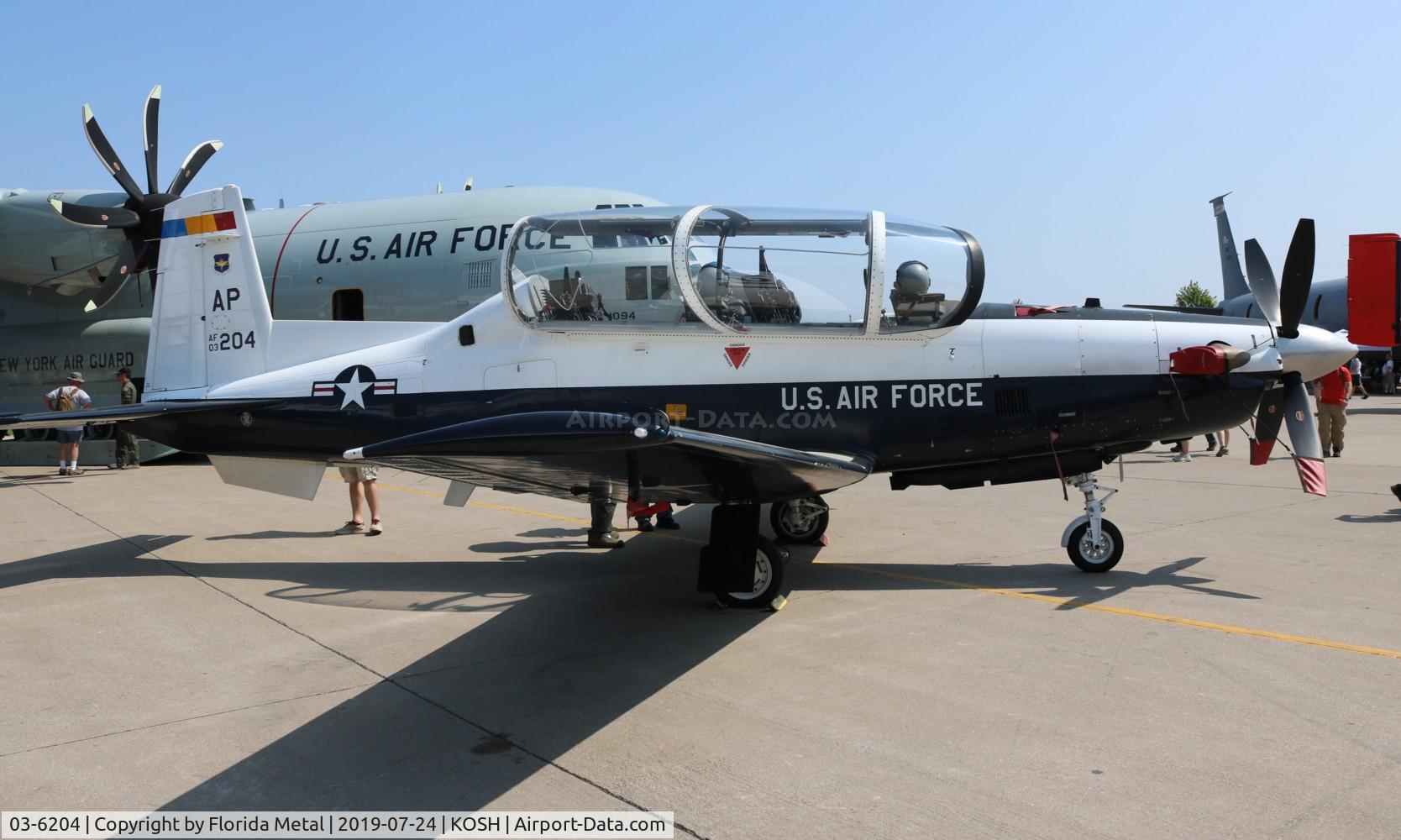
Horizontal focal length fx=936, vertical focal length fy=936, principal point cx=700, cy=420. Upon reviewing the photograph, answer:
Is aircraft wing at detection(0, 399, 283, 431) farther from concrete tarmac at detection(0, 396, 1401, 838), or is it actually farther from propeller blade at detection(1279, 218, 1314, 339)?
propeller blade at detection(1279, 218, 1314, 339)

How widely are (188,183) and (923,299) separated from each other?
60.4 ft

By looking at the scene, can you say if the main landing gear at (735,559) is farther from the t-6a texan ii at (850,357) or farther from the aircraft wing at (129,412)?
the aircraft wing at (129,412)

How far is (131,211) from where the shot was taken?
722 inches

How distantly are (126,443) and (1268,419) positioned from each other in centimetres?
1793

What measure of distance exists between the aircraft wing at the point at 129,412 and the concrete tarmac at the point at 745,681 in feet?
4.40

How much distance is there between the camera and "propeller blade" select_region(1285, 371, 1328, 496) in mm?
6938

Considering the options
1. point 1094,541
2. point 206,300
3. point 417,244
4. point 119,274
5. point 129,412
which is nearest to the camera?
point 1094,541

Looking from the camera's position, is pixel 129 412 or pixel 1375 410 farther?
pixel 1375 410

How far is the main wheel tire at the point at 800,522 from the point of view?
343 inches

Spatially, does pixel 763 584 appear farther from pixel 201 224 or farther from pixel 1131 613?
pixel 201 224

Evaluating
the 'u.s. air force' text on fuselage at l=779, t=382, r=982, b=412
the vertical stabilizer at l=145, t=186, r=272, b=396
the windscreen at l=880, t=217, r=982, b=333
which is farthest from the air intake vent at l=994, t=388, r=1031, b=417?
the vertical stabilizer at l=145, t=186, r=272, b=396

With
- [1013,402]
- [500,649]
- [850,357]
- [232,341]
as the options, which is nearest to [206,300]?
[232,341]
